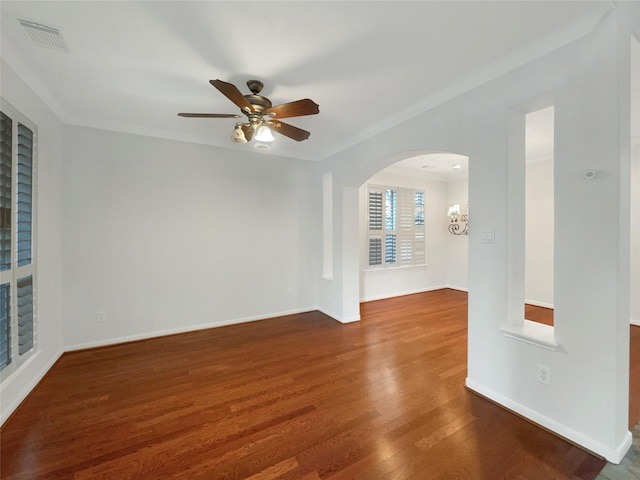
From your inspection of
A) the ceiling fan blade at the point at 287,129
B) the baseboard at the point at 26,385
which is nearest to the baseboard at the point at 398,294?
the ceiling fan blade at the point at 287,129

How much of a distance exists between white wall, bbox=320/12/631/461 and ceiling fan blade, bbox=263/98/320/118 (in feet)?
4.39

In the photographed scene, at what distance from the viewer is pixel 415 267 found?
19.5 ft

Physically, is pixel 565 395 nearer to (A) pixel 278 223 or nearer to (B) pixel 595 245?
(B) pixel 595 245

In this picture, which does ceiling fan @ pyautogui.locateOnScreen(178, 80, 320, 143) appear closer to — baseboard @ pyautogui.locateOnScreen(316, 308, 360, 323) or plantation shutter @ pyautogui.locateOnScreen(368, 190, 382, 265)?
baseboard @ pyautogui.locateOnScreen(316, 308, 360, 323)

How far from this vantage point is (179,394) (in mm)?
2273

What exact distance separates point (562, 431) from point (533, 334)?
23.9 inches

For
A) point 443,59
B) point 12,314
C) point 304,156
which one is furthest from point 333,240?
point 12,314

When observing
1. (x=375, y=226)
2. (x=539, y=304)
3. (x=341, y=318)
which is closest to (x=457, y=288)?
(x=539, y=304)

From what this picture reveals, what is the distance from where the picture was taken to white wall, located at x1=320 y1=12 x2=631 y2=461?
61.4 inches

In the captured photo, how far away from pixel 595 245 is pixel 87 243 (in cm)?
467

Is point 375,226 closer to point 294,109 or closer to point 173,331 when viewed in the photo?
point 294,109

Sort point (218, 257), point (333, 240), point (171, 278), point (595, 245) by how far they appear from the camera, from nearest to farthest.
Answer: point (595, 245), point (171, 278), point (218, 257), point (333, 240)

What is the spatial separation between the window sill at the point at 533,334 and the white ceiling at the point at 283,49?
1987mm

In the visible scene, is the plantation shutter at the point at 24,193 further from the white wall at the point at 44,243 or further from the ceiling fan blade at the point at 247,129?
the ceiling fan blade at the point at 247,129
